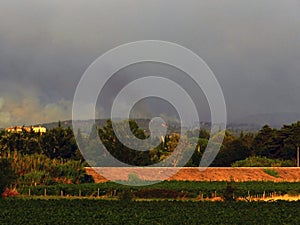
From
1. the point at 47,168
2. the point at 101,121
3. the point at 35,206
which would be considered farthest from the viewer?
the point at 101,121

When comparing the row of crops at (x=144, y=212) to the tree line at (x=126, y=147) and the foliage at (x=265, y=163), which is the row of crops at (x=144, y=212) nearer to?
the foliage at (x=265, y=163)

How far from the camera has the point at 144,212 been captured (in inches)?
1048

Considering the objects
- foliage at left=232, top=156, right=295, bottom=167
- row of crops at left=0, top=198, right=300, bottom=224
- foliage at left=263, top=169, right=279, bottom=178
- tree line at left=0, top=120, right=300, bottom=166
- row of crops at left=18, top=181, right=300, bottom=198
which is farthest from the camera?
tree line at left=0, top=120, right=300, bottom=166

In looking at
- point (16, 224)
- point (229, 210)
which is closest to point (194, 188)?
point (229, 210)

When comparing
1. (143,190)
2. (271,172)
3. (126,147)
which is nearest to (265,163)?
(271,172)

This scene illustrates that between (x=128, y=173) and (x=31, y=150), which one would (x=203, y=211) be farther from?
(x=31, y=150)

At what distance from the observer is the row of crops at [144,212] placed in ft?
77.3

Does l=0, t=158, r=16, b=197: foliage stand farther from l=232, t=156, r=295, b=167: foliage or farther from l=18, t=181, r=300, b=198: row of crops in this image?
l=232, t=156, r=295, b=167: foliage

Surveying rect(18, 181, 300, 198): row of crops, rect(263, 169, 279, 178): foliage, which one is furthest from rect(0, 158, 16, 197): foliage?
rect(263, 169, 279, 178): foliage

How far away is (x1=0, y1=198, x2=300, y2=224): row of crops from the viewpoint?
23.6m

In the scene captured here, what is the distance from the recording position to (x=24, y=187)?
45.9m

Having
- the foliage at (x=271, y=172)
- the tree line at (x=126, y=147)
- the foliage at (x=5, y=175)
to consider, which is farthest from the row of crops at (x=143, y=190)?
the tree line at (x=126, y=147)

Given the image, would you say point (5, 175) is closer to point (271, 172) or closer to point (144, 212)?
point (144, 212)

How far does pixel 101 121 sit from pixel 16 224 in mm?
66040
